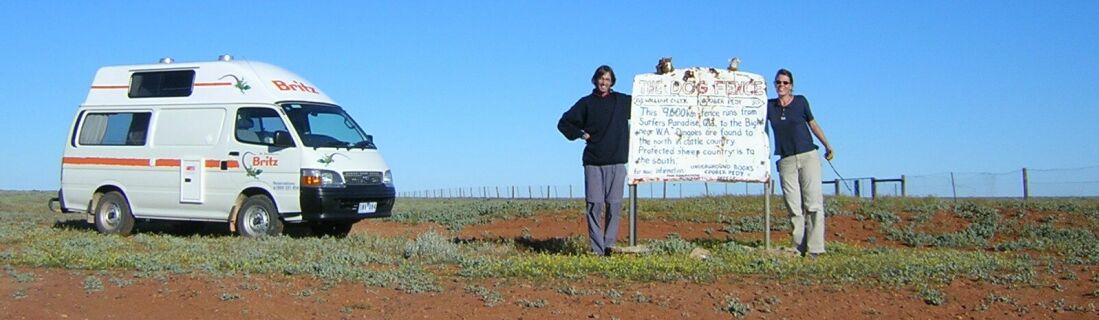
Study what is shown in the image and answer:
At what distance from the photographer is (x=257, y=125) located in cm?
1320

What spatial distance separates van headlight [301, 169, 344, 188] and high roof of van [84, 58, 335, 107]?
110 centimetres

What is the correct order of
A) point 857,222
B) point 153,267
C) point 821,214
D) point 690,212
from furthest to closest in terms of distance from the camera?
point 690,212
point 857,222
point 821,214
point 153,267

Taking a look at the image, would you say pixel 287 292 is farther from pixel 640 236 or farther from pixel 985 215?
pixel 985 215

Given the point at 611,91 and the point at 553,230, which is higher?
the point at 611,91

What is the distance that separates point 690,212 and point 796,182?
6.71 m

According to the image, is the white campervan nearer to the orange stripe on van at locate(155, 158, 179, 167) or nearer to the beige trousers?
the orange stripe on van at locate(155, 158, 179, 167)

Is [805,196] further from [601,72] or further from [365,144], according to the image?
[365,144]

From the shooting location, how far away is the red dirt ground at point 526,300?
694 cm

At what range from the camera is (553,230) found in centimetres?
1523

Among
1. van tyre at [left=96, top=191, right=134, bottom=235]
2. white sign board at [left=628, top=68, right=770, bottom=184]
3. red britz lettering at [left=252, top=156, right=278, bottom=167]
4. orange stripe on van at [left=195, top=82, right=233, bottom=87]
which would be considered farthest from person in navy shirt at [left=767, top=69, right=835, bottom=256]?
van tyre at [left=96, top=191, right=134, bottom=235]

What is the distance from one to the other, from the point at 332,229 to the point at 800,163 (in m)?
6.89

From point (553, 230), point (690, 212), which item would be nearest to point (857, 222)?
point (690, 212)

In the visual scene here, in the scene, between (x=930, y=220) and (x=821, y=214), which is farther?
(x=930, y=220)

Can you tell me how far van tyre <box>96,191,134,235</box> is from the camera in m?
13.9
